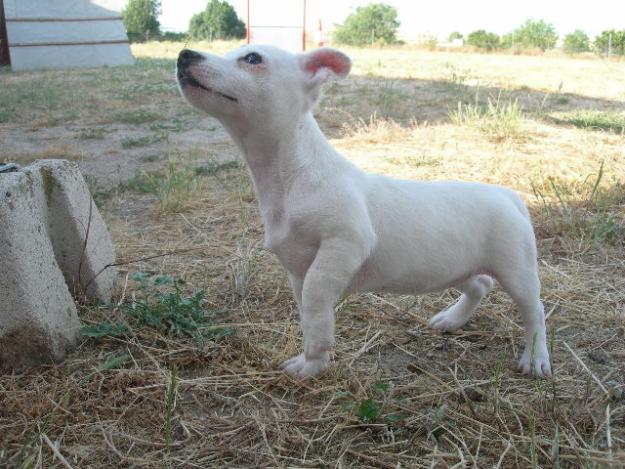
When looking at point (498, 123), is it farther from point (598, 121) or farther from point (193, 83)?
point (193, 83)

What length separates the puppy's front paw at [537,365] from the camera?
2.29 m

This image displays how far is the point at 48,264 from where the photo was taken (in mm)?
2322

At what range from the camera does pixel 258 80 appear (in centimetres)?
199

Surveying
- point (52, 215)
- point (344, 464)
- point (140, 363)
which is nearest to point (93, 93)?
point (52, 215)

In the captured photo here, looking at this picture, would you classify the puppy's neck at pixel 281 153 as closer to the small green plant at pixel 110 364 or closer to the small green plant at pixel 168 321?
the small green plant at pixel 168 321

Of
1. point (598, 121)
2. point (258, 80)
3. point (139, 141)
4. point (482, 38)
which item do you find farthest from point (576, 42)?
point (258, 80)

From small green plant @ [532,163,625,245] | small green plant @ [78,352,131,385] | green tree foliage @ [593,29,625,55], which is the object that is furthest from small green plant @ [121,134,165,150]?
green tree foliage @ [593,29,625,55]

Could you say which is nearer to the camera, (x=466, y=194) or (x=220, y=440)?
(x=220, y=440)

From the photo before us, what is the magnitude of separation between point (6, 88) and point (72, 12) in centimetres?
566

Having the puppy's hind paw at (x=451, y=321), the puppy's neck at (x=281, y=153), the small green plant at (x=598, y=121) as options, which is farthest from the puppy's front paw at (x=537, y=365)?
the small green plant at (x=598, y=121)

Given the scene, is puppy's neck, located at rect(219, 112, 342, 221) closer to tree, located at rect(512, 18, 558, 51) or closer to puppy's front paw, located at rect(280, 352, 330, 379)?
puppy's front paw, located at rect(280, 352, 330, 379)

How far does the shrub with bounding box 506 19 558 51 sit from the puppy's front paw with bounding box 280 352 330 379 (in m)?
25.6

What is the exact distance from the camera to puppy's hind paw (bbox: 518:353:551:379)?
7.50 ft

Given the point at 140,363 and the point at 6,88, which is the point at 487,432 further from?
the point at 6,88
